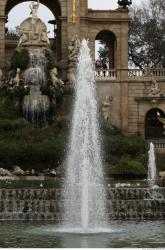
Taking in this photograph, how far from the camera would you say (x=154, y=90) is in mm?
51250

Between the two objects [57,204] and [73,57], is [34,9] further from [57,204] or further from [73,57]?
[57,204]

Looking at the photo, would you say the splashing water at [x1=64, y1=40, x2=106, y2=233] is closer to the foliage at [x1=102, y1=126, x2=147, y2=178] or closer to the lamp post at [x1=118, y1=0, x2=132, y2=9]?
the foliage at [x1=102, y1=126, x2=147, y2=178]

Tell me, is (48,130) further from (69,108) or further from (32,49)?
(32,49)

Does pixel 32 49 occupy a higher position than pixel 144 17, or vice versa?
pixel 144 17

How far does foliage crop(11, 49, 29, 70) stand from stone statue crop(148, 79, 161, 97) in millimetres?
8500

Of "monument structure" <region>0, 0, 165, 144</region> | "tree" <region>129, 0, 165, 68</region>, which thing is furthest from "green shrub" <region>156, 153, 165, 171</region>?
"tree" <region>129, 0, 165, 68</region>

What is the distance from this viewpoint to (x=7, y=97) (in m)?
46.5

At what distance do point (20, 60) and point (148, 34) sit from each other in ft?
73.0

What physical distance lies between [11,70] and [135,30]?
23269 millimetres

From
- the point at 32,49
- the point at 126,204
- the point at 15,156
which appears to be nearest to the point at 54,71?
the point at 32,49

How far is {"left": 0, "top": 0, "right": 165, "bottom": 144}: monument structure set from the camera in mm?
51375

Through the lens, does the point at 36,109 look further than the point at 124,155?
Yes

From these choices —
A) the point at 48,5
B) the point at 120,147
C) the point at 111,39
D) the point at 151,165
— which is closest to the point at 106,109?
the point at 120,147

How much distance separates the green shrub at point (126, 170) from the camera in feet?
134
